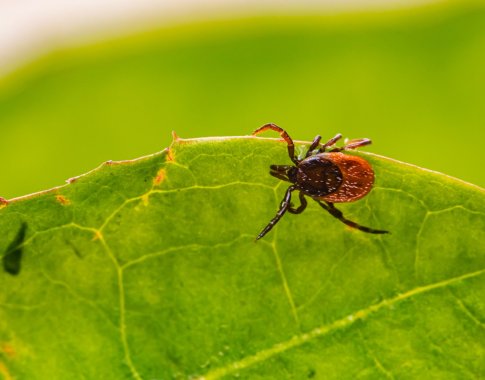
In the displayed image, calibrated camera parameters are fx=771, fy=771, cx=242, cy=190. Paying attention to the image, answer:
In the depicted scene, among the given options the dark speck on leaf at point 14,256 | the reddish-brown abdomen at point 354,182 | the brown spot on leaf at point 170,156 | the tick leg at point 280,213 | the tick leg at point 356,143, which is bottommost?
the tick leg at point 356,143

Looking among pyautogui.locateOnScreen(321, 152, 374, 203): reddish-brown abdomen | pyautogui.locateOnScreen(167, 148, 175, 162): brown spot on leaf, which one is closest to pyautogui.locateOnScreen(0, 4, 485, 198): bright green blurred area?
pyautogui.locateOnScreen(321, 152, 374, 203): reddish-brown abdomen

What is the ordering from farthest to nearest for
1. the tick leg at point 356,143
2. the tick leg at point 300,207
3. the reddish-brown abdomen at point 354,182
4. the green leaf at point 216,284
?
the tick leg at point 356,143, the reddish-brown abdomen at point 354,182, the tick leg at point 300,207, the green leaf at point 216,284

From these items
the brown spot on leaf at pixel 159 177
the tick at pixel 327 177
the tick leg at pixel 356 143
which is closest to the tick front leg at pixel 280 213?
the tick at pixel 327 177

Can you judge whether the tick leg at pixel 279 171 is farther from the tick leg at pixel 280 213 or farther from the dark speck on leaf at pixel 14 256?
the dark speck on leaf at pixel 14 256

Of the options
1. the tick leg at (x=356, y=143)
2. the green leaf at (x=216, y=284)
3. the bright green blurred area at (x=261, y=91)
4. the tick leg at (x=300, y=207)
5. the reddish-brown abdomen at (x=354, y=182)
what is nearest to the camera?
the green leaf at (x=216, y=284)

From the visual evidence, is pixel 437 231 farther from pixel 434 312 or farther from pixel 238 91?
pixel 238 91

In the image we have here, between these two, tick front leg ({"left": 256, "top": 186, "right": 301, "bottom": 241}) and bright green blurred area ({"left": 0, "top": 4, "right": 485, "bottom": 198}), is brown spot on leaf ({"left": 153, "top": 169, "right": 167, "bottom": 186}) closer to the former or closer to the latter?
tick front leg ({"left": 256, "top": 186, "right": 301, "bottom": 241})

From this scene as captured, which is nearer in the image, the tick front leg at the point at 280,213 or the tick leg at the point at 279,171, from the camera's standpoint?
the tick front leg at the point at 280,213

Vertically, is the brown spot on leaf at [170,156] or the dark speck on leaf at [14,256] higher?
the brown spot on leaf at [170,156]
